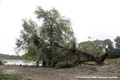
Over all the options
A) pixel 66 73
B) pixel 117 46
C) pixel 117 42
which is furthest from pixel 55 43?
pixel 117 42

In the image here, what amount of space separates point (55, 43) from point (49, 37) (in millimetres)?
927

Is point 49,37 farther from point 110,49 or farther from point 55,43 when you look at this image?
point 110,49

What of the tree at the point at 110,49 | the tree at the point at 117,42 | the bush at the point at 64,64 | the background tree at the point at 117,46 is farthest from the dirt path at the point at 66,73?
the tree at the point at 117,42

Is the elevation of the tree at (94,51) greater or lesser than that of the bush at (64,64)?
greater

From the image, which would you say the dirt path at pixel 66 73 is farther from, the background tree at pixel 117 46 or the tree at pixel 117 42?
the tree at pixel 117 42

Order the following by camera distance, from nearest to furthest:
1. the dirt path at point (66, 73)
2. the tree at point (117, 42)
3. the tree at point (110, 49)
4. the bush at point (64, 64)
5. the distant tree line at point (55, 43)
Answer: the dirt path at point (66, 73) < the bush at point (64, 64) < the distant tree line at point (55, 43) < the tree at point (110, 49) < the tree at point (117, 42)

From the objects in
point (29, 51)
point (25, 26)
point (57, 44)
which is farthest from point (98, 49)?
point (25, 26)

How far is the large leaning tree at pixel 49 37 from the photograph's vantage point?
1050 cm

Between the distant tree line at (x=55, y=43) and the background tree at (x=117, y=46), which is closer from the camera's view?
the distant tree line at (x=55, y=43)

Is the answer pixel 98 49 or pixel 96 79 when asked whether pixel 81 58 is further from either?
pixel 96 79

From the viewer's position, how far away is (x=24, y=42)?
11.5m

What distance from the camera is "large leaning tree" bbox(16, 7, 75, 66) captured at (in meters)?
10.5

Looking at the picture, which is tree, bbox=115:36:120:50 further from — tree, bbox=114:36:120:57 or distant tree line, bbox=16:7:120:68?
distant tree line, bbox=16:7:120:68

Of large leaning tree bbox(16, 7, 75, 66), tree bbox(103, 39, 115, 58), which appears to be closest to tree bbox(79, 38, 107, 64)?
large leaning tree bbox(16, 7, 75, 66)
